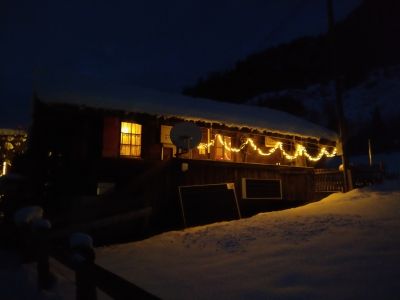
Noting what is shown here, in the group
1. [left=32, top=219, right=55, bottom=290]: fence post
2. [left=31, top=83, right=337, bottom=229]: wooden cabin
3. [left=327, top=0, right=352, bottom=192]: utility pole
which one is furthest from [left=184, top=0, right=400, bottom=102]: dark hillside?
[left=32, top=219, right=55, bottom=290]: fence post

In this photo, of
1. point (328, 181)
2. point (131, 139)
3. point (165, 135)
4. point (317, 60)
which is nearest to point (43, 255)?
point (131, 139)

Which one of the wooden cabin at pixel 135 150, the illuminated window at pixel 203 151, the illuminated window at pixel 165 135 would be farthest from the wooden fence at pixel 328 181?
the illuminated window at pixel 165 135

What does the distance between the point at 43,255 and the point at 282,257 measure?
4.39 metres

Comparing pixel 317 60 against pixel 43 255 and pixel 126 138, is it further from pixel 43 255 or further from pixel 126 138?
pixel 43 255

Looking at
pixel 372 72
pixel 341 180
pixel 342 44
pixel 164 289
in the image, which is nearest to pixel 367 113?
pixel 372 72

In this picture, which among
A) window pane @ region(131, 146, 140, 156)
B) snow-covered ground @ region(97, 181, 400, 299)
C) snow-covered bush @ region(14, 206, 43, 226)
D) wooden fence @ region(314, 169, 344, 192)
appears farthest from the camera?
wooden fence @ region(314, 169, 344, 192)

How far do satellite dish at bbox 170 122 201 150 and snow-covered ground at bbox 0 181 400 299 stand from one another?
10.5 feet

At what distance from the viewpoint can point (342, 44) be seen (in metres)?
74.6

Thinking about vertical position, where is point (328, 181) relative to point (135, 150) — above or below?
below

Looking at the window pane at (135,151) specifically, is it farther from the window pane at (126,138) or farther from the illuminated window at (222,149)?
the illuminated window at (222,149)

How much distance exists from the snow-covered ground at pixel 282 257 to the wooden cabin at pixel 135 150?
2.43m

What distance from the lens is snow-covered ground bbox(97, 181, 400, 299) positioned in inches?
202

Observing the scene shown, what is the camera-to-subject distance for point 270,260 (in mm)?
6699

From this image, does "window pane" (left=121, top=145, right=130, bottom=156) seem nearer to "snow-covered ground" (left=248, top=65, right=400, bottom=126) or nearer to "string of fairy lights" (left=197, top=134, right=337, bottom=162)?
"string of fairy lights" (left=197, top=134, right=337, bottom=162)
